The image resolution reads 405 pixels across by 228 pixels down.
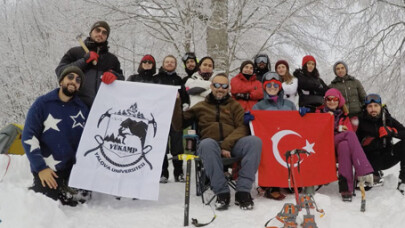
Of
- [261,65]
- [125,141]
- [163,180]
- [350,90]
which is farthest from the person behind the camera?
[350,90]

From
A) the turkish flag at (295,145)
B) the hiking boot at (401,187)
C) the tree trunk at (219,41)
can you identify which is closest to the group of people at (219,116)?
the hiking boot at (401,187)

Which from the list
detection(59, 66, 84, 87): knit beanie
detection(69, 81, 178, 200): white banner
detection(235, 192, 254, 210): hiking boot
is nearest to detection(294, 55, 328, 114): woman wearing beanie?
detection(235, 192, 254, 210): hiking boot

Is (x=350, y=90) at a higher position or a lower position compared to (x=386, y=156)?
higher

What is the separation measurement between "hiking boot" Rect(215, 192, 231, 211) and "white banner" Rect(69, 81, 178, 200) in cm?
65

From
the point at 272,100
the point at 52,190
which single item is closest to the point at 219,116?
the point at 272,100

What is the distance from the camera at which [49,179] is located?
3557mm

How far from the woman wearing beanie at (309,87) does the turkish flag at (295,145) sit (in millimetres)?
821

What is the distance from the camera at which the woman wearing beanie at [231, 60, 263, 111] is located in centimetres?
486

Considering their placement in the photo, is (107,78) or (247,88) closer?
(107,78)

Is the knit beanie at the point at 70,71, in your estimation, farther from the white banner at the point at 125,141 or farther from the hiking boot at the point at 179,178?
the hiking boot at the point at 179,178

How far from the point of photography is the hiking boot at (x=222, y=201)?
12.0 ft

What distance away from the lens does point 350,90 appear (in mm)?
5391

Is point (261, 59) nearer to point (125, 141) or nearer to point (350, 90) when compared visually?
point (350, 90)

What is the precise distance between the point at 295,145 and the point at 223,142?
3.13ft
